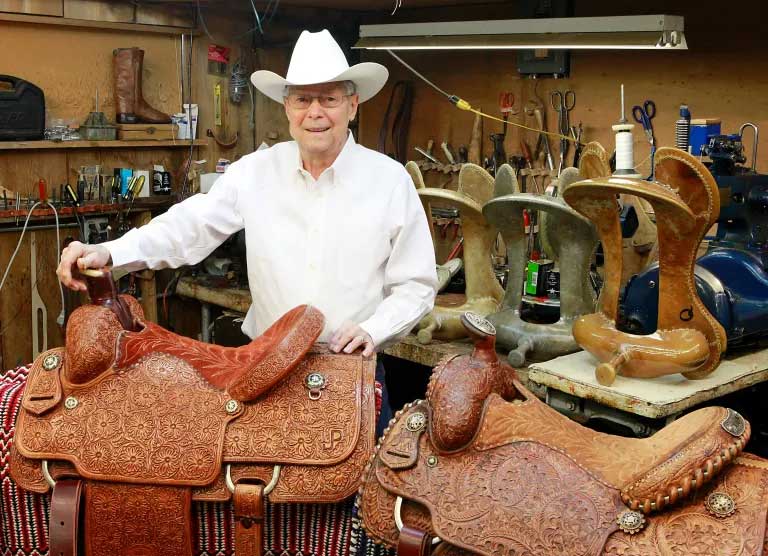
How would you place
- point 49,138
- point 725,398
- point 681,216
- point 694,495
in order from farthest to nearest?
1. point 49,138
2. point 725,398
3. point 681,216
4. point 694,495

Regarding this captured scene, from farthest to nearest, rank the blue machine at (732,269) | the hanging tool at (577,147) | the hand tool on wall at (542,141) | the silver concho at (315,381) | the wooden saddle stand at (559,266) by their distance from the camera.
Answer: the hand tool on wall at (542,141) → the hanging tool at (577,147) → the wooden saddle stand at (559,266) → the blue machine at (732,269) → the silver concho at (315,381)

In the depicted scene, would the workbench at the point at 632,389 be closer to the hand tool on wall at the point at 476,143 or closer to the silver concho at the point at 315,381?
the silver concho at the point at 315,381

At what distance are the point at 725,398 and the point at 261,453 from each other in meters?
2.13

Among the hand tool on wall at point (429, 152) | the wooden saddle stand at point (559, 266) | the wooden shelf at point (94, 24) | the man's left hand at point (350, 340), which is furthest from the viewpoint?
the hand tool on wall at point (429, 152)

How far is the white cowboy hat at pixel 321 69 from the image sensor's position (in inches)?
90.7

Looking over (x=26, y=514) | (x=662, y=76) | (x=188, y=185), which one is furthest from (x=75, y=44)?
(x=26, y=514)

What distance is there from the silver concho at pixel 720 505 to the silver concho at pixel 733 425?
9 centimetres

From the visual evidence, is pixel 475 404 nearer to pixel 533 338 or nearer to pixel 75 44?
pixel 533 338

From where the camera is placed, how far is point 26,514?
1855 millimetres

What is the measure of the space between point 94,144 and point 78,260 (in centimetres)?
287

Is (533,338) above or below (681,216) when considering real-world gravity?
below

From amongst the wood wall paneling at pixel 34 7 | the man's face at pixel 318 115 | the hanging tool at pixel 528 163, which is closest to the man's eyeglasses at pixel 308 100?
the man's face at pixel 318 115

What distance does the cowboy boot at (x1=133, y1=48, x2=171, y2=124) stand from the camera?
16.0ft

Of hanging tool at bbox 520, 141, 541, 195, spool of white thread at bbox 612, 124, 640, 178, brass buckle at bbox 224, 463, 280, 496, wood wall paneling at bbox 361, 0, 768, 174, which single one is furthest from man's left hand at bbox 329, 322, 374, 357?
hanging tool at bbox 520, 141, 541, 195
